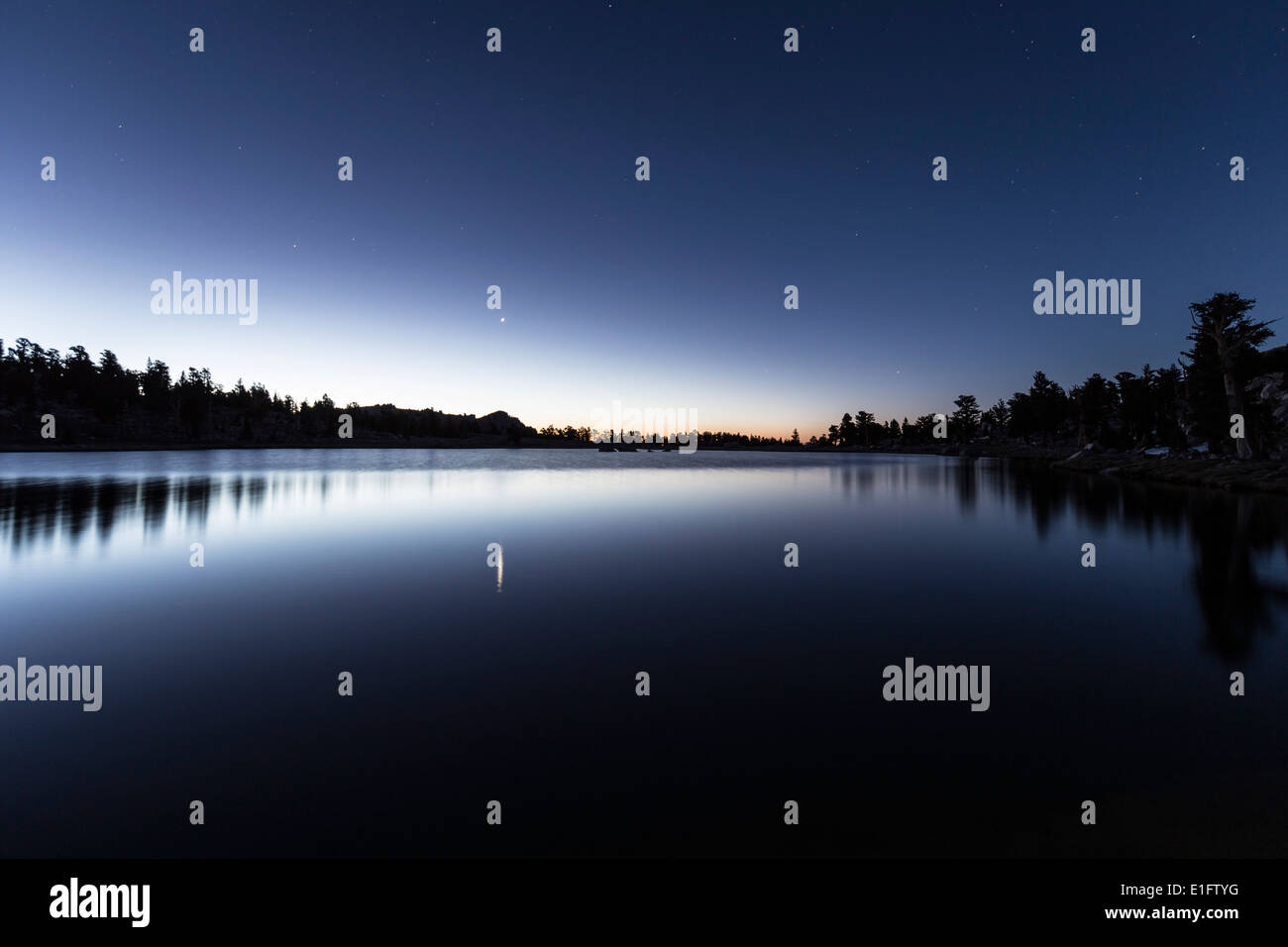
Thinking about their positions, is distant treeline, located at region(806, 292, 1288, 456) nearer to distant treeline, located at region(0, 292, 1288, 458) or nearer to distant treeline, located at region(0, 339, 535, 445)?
distant treeline, located at region(0, 292, 1288, 458)

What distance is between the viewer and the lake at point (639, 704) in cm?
527

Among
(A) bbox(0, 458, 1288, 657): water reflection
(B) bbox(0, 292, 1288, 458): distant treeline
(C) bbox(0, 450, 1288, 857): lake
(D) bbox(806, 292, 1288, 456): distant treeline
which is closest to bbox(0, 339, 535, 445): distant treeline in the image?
(B) bbox(0, 292, 1288, 458): distant treeline

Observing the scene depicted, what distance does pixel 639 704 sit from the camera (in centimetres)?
782

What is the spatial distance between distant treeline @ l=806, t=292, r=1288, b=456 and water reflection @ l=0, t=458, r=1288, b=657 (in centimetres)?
1325

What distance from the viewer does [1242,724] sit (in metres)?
7.31

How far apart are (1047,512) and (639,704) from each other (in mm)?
34372

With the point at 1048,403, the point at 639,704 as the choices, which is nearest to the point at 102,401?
the point at 639,704

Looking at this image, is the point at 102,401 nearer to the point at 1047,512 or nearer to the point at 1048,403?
the point at 1047,512

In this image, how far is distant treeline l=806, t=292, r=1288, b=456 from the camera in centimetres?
4619

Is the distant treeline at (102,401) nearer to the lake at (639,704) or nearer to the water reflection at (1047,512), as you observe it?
the water reflection at (1047,512)

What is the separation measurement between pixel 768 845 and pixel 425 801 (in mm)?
3914
